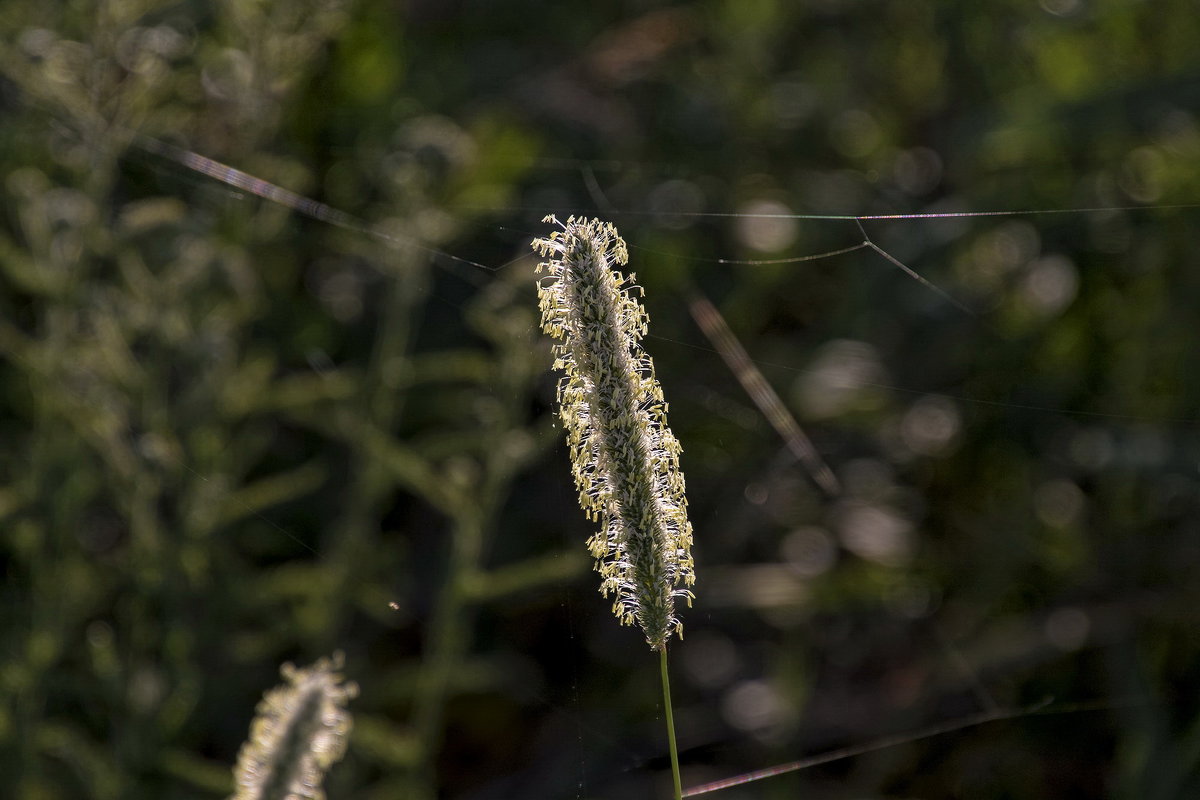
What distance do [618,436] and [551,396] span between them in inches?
44.3

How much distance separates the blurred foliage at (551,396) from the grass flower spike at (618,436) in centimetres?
72

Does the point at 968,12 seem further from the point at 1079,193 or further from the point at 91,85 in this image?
the point at 91,85

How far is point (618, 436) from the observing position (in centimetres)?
74

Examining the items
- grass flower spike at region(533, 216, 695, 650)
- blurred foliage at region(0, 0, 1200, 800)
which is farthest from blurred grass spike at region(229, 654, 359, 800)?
blurred foliage at region(0, 0, 1200, 800)

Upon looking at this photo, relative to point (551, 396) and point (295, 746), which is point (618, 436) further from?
point (551, 396)

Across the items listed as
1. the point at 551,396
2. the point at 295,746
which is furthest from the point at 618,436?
the point at 551,396

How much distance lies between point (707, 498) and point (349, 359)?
3.16ft

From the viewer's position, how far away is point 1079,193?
2711 mm

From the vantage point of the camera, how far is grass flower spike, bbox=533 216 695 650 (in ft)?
2.40

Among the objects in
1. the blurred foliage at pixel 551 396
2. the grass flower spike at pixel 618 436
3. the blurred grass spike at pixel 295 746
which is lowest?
the blurred grass spike at pixel 295 746

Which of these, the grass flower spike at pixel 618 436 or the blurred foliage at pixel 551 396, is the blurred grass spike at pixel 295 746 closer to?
the grass flower spike at pixel 618 436

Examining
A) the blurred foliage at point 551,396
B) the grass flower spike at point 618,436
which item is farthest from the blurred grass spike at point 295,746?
the blurred foliage at point 551,396

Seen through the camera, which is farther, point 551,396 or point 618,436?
point 551,396

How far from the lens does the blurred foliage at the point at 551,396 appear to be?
1.94m
